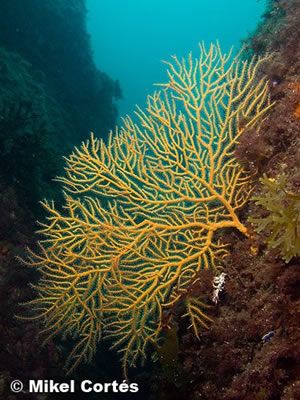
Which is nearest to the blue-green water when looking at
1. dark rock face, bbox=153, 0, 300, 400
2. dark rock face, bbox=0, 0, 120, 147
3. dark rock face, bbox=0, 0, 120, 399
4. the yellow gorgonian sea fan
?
dark rock face, bbox=0, 0, 120, 147

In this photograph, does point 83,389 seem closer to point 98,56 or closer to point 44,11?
point 44,11

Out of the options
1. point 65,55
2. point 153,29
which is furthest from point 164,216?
point 153,29

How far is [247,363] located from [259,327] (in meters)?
0.34

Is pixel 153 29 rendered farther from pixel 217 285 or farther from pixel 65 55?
pixel 217 285

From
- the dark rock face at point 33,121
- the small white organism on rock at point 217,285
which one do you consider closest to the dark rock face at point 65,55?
the dark rock face at point 33,121

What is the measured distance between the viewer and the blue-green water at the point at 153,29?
115488 mm

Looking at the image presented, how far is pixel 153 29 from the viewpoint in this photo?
5586 inches

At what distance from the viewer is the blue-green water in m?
115

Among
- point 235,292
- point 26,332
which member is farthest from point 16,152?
point 235,292

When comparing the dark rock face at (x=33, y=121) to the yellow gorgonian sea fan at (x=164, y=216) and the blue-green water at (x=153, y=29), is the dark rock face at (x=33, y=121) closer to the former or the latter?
the yellow gorgonian sea fan at (x=164, y=216)

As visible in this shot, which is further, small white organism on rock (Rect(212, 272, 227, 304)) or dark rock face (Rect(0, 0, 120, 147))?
dark rock face (Rect(0, 0, 120, 147))

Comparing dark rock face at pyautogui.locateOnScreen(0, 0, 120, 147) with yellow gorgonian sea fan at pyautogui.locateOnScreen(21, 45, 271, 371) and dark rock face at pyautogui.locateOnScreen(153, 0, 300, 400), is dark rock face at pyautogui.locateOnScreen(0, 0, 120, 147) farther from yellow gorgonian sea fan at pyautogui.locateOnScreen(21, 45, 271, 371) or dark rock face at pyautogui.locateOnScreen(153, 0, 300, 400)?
dark rock face at pyautogui.locateOnScreen(153, 0, 300, 400)

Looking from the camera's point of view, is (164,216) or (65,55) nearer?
(164,216)

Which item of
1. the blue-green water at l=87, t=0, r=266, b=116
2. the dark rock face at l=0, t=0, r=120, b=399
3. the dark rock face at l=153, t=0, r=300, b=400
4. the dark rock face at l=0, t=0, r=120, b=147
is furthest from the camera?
the blue-green water at l=87, t=0, r=266, b=116
